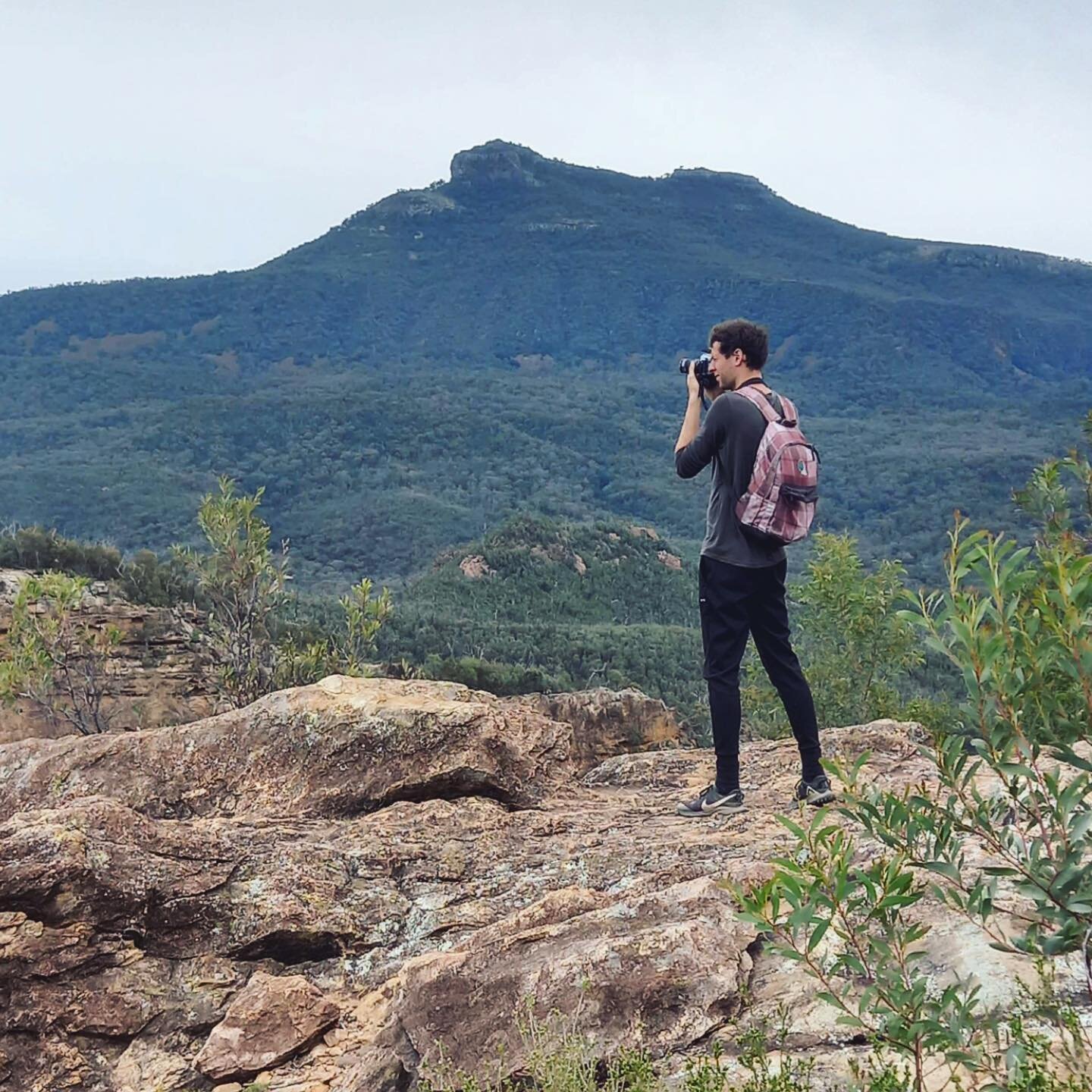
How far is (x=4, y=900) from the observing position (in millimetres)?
3529

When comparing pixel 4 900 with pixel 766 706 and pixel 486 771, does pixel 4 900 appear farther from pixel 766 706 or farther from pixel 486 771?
pixel 766 706

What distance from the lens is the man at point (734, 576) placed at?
4.37 meters

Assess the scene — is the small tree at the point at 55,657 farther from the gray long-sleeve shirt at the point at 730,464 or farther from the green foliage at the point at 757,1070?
the green foliage at the point at 757,1070

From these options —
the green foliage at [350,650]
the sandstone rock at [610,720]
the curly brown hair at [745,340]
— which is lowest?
the sandstone rock at [610,720]

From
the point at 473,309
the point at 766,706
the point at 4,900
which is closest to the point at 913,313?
the point at 473,309

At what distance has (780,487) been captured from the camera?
429cm

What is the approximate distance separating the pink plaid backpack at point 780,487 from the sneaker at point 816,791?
1.09 m

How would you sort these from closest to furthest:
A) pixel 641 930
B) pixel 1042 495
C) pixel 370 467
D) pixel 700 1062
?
pixel 700 1062 < pixel 641 930 < pixel 1042 495 < pixel 370 467

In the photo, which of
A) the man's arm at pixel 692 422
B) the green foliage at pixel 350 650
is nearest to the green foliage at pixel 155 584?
the green foliage at pixel 350 650

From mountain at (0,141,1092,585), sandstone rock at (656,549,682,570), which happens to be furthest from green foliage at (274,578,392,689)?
mountain at (0,141,1092,585)

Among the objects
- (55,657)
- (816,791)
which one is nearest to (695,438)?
(816,791)

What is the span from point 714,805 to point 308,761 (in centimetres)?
204

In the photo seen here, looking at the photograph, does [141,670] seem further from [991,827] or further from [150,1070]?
[991,827]

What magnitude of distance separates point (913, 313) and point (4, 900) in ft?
571
